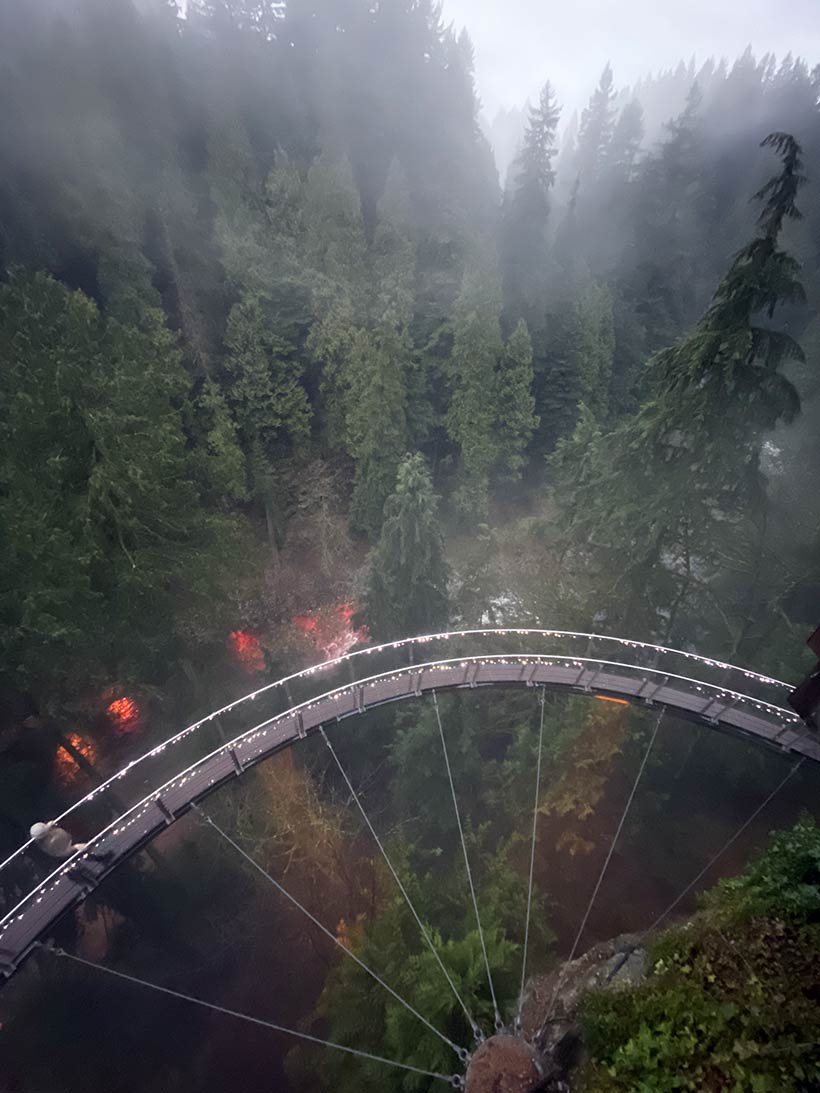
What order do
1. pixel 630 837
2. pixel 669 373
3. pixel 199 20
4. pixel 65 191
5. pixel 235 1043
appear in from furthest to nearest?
pixel 199 20
pixel 65 191
pixel 630 837
pixel 235 1043
pixel 669 373

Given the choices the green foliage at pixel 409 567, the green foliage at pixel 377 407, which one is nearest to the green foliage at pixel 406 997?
the green foliage at pixel 409 567

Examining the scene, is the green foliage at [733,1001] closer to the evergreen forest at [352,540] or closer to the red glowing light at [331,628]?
the evergreen forest at [352,540]

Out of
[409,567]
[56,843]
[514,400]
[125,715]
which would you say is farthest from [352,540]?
[56,843]

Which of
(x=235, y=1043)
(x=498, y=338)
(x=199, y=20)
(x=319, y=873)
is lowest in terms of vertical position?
(x=235, y=1043)

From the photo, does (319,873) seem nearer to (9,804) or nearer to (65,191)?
(9,804)

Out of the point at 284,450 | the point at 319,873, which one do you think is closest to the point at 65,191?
the point at 284,450

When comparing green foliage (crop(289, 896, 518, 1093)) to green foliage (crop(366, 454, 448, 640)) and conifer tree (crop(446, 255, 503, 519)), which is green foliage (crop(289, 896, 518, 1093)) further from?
conifer tree (crop(446, 255, 503, 519))
